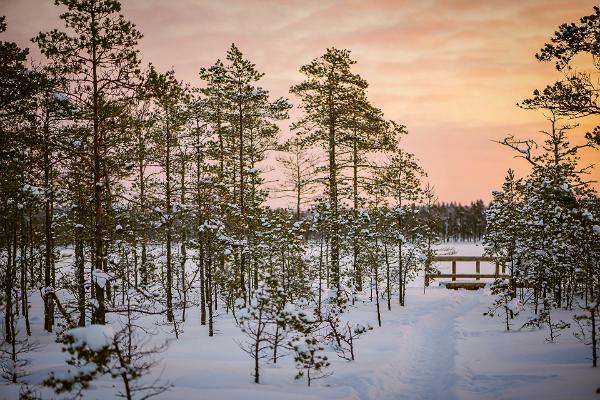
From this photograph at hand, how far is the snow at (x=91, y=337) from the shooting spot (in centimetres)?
571

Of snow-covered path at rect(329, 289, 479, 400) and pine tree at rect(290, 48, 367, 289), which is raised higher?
pine tree at rect(290, 48, 367, 289)

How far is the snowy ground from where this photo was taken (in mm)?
9008

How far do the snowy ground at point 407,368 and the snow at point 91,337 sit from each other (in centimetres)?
A: 362

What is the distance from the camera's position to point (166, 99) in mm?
9977

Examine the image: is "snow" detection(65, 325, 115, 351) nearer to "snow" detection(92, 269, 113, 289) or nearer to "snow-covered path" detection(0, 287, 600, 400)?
"snow" detection(92, 269, 113, 289)

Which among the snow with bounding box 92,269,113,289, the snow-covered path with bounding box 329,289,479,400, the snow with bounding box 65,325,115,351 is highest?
the snow with bounding box 92,269,113,289

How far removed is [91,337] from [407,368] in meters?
9.95

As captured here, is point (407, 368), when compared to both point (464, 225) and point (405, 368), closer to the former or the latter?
point (405, 368)

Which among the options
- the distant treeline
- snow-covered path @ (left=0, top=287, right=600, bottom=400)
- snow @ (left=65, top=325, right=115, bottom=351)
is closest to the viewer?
snow @ (left=65, top=325, right=115, bottom=351)

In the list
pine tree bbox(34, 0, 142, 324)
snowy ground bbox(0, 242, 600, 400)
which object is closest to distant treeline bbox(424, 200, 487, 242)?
snowy ground bbox(0, 242, 600, 400)

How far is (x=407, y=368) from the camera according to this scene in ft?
38.7

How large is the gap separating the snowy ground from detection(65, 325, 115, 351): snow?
3623 mm

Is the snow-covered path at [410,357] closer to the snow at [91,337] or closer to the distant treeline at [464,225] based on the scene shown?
the snow at [91,337]

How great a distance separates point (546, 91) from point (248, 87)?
41.0ft
